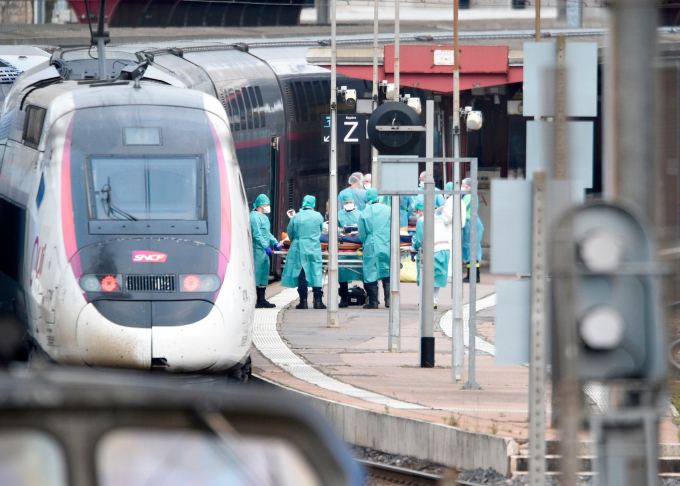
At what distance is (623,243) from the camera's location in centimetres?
384

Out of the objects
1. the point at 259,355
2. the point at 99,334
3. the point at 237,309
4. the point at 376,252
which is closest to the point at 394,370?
the point at 259,355

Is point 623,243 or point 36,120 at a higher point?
point 36,120

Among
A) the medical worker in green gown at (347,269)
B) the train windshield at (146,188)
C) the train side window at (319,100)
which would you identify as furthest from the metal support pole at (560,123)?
the train side window at (319,100)

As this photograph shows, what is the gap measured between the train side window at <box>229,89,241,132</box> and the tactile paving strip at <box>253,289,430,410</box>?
Result: 10.3ft

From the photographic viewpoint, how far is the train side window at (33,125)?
34.4 feet

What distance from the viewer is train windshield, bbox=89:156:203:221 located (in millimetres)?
9671

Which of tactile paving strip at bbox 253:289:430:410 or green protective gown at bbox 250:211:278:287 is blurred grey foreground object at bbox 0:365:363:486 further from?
green protective gown at bbox 250:211:278:287

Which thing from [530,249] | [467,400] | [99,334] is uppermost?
[530,249]

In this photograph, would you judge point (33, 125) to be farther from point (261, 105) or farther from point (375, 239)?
point (261, 105)

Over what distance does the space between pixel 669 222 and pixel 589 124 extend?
2.49 feet

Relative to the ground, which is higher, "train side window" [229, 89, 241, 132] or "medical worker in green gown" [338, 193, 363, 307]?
"train side window" [229, 89, 241, 132]

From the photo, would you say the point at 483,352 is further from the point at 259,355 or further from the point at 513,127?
the point at 513,127

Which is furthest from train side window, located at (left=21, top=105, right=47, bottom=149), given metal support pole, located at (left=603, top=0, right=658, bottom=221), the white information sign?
the white information sign

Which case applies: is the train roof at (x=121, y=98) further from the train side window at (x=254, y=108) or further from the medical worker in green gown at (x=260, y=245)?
the train side window at (x=254, y=108)
